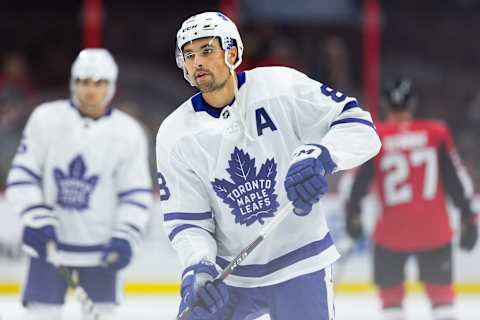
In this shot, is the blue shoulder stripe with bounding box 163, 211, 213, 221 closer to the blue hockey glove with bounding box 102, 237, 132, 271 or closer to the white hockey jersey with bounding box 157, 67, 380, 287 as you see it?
the white hockey jersey with bounding box 157, 67, 380, 287

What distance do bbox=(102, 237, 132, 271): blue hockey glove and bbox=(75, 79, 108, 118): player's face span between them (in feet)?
1.54

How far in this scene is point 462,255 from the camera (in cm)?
627

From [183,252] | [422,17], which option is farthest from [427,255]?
[422,17]

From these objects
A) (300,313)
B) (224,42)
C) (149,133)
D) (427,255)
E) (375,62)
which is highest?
(375,62)

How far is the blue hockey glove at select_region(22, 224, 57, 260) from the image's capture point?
382 cm

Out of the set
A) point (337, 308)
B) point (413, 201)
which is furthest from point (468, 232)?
point (337, 308)

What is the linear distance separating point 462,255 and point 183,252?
3.74m

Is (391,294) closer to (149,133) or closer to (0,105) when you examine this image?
(149,133)

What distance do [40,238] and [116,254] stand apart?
0.27m

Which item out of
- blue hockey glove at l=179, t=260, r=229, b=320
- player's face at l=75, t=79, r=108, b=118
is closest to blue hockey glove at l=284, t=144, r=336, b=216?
blue hockey glove at l=179, t=260, r=229, b=320

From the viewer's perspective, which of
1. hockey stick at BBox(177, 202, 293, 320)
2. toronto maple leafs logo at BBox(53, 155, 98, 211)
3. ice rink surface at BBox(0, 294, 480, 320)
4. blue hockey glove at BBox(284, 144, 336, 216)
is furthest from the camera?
ice rink surface at BBox(0, 294, 480, 320)

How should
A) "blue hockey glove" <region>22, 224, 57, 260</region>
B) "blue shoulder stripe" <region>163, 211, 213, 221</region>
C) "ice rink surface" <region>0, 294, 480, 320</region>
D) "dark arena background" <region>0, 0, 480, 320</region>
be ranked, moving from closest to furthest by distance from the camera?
"blue shoulder stripe" <region>163, 211, 213, 221</region> < "blue hockey glove" <region>22, 224, 57, 260</region> < "ice rink surface" <region>0, 294, 480, 320</region> < "dark arena background" <region>0, 0, 480, 320</region>

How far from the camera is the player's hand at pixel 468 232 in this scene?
446cm

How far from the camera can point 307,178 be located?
2.59 meters
